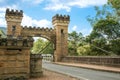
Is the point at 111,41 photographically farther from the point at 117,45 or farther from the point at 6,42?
the point at 6,42

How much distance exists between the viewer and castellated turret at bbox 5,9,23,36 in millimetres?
40219

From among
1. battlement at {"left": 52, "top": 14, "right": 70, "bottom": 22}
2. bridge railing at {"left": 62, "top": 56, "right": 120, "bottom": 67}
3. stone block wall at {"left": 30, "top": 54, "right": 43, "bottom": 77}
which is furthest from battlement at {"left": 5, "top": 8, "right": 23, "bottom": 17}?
stone block wall at {"left": 30, "top": 54, "right": 43, "bottom": 77}

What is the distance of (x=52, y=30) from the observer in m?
44.7

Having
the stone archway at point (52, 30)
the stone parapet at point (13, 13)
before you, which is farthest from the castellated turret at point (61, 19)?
the stone parapet at point (13, 13)

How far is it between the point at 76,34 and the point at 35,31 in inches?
1366

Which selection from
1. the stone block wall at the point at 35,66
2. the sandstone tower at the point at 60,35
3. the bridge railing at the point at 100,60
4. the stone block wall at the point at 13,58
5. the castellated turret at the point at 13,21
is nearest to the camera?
the stone block wall at the point at 13,58

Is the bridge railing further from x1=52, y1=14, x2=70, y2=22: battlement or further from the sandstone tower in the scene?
x1=52, y1=14, x2=70, y2=22: battlement

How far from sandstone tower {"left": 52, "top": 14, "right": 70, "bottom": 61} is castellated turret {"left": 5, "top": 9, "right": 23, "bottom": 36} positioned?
6588mm

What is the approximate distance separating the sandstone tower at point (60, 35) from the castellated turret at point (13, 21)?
659 cm

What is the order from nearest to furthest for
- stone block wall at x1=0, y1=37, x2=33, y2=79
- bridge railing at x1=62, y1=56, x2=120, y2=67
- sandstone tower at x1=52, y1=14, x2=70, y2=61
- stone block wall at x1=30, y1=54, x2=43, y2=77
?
stone block wall at x1=0, y1=37, x2=33, y2=79 → stone block wall at x1=30, y1=54, x2=43, y2=77 → bridge railing at x1=62, y1=56, x2=120, y2=67 → sandstone tower at x1=52, y1=14, x2=70, y2=61

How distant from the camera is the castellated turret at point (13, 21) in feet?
132

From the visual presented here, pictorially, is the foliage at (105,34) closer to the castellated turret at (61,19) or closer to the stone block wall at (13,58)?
the castellated turret at (61,19)

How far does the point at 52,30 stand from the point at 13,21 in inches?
289

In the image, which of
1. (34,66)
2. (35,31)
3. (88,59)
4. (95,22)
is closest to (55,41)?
(35,31)
